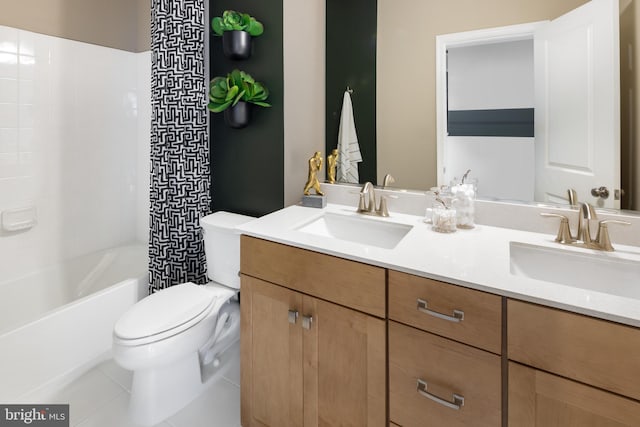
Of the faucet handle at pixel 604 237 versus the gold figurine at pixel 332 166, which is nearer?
the faucet handle at pixel 604 237

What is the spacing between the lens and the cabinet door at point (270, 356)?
1.27m

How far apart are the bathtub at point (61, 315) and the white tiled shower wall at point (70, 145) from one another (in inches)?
4.1

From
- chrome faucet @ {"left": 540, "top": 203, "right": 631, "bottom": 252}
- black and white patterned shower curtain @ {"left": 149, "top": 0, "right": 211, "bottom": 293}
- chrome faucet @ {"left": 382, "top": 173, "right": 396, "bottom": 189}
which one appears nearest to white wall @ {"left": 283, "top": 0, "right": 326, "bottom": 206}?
chrome faucet @ {"left": 382, "top": 173, "right": 396, "bottom": 189}

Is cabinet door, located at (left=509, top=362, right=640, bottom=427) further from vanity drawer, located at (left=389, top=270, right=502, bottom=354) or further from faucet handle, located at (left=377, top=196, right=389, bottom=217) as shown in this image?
faucet handle, located at (left=377, top=196, right=389, bottom=217)

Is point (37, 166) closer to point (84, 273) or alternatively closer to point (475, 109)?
point (84, 273)

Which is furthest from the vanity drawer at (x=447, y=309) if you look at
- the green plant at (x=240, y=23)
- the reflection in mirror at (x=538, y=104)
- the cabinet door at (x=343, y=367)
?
the green plant at (x=240, y=23)

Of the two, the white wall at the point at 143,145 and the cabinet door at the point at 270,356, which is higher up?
the white wall at the point at 143,145

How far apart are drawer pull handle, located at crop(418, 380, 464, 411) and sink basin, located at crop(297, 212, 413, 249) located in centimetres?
58

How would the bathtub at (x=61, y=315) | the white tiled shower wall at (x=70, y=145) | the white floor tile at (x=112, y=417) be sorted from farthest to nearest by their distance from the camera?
1. the white tiled shower wall at (x=70, y=145)
2. the bathtub at (x=61, y=315)
3. the white floor tile at (x=112, y=417)

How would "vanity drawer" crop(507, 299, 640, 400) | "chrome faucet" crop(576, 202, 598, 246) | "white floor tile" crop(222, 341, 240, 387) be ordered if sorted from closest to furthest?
"vanity drawer" crop(507, 299, 640, 400) → "chrome faucet" crop(576, 202, 598, 246) → "white floor tile" crop(222, 341, 240, 387)

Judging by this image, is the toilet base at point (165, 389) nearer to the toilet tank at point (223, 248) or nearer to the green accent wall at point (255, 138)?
the toilet tank at point (223, 248)

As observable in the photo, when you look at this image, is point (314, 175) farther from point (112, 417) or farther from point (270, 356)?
point (112, 417)

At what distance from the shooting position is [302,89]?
184 cm

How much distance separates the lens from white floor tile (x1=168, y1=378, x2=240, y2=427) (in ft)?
5.16
